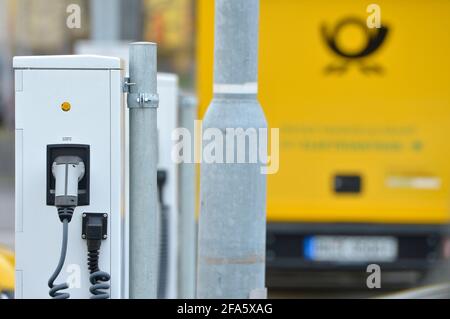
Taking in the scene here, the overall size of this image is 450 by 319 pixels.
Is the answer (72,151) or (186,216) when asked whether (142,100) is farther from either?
(186,216)

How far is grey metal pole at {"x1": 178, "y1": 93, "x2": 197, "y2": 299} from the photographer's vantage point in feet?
18.6

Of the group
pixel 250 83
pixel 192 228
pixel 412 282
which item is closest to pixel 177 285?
pixel 192 228

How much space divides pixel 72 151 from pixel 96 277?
432 mm

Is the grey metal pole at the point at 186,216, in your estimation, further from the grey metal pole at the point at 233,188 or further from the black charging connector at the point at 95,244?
the black charging connector at the point at 95,244

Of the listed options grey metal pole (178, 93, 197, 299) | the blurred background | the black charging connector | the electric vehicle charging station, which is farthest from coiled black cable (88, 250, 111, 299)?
the blurred background

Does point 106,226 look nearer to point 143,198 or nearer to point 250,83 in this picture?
point 143,198

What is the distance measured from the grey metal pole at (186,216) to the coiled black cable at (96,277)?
2107 mm

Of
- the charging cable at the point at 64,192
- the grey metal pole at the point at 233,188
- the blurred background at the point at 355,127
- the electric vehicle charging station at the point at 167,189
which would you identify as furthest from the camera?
the blurred background at the point at 355,127

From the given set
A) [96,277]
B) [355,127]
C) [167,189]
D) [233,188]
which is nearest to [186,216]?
[167,189]

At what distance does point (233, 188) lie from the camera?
3.83 metres

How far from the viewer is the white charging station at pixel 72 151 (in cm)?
351

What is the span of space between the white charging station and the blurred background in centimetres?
448

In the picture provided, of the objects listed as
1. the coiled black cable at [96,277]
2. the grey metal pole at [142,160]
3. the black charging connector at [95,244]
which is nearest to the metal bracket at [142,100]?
the grey metal pole at [142,160]

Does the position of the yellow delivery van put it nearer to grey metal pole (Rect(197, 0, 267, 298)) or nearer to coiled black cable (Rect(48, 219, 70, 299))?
grey metal pole (Rect(197, 0, 267, 298))
